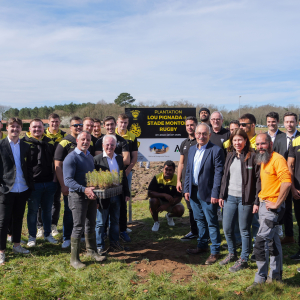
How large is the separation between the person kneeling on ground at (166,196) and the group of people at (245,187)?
90 centimetres

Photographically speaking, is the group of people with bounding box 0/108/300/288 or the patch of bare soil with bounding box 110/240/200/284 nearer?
the group of people with bounding box 0/108/300/288

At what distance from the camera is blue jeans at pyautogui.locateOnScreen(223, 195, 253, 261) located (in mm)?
4243

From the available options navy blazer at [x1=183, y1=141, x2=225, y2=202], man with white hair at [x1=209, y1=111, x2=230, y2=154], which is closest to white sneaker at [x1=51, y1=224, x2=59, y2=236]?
navy blazer at [x1=183, y1=141, x2=225, y2=202]

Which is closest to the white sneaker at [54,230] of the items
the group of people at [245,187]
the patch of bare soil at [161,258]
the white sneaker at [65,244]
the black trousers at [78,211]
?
the white sneaker at [65,244]

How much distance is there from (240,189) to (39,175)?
3.79m

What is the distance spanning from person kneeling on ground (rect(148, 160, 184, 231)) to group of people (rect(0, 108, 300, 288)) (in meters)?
0.67

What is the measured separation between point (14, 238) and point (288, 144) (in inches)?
211

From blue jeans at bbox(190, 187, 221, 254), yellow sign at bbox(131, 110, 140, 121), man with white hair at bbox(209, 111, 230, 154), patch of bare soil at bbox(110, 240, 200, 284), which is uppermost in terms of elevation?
yellow sign at bbox(131, 110, 140, 121)

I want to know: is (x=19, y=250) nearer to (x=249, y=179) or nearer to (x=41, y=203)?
(x=41, y=203)

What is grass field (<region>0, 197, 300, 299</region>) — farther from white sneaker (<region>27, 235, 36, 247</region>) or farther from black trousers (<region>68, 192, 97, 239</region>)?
black trousers (<region>68, 192, 97, 239</region>)

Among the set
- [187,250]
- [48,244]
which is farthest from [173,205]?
[48,244]

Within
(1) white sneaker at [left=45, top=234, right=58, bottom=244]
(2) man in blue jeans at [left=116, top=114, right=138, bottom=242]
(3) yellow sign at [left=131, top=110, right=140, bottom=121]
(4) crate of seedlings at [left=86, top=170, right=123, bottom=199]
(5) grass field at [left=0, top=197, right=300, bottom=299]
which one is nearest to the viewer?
(5) grass field at [left=0, top=197, right=300, bottom=299]

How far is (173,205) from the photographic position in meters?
6.80

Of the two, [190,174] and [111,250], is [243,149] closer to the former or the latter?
[190,174]
